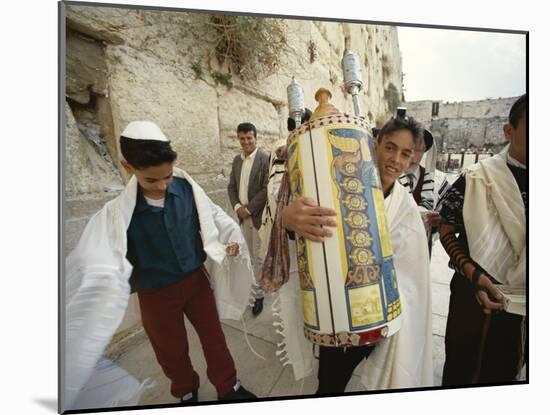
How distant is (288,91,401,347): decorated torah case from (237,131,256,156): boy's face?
23 centimetres

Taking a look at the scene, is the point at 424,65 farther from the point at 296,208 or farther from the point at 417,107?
the point at 296,208

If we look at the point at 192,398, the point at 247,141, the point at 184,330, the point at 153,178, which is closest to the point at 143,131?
the point at 153,178

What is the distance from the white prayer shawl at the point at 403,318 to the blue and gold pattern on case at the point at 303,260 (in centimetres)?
10

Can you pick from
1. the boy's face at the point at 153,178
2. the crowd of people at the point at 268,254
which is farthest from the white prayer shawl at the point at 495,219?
the boy's face at the point at 153,178

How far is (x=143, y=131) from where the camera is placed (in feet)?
3.73

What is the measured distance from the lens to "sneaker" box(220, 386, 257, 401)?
1289 millimetres

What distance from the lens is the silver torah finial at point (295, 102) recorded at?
4.01 feet

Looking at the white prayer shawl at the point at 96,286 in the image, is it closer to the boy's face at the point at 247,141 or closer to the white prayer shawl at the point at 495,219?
the boy's face at the point at 247,141

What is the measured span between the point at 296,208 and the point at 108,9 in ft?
3.39

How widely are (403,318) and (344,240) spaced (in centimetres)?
48

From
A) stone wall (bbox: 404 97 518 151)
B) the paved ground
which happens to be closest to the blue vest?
the paved ground

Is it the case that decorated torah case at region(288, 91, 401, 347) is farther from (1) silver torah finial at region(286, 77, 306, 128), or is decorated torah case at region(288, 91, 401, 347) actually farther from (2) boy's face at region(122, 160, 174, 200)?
(2) boy's face at region(122, 160, 174, 200)

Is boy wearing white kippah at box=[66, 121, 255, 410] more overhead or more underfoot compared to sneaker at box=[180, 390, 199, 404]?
more overhead

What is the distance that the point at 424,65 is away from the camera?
1380mm
